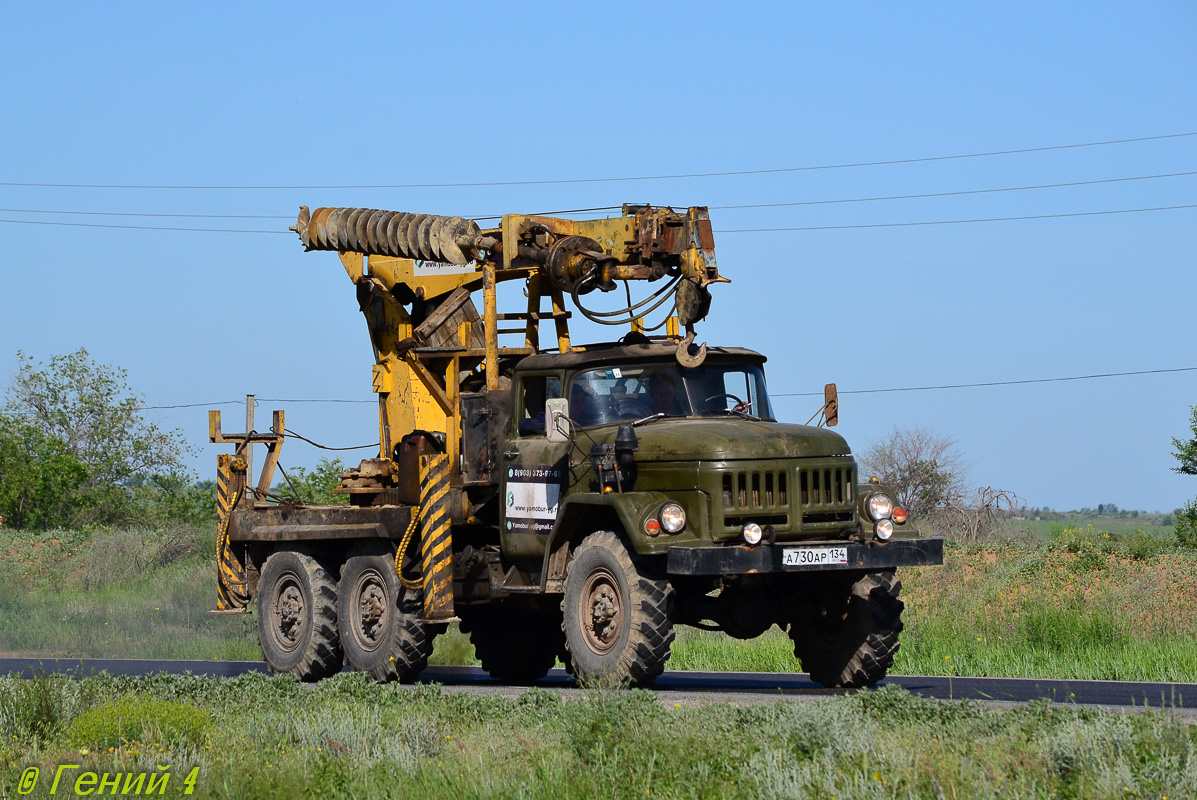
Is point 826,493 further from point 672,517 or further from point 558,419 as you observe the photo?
point 558,419

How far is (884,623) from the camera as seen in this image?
1311cm

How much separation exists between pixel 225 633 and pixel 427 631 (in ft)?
36.8

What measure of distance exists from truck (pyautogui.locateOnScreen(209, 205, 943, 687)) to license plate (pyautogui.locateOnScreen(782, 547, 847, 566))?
0.05 ft

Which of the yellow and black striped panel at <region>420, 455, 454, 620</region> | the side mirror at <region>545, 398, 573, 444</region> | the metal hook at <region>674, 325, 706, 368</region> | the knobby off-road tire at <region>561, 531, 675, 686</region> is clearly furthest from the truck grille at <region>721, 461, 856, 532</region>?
the yellow and black striped panel at <region>420, 455, 454, 620</region>

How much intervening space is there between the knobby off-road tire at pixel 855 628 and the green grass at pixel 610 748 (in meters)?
2.98

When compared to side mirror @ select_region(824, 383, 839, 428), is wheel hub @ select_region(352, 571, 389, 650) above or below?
below

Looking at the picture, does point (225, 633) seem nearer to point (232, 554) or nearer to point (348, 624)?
point (232, 554)

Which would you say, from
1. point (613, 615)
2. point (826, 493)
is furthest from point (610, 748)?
point (826, 493)

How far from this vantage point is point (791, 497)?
12.4m

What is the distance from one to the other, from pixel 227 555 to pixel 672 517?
805 centimetres

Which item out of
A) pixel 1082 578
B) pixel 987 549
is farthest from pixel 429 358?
pixel 987 549

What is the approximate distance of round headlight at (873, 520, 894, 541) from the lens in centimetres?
1279

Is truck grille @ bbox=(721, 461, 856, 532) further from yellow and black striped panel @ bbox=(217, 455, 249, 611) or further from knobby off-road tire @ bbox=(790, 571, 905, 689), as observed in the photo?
yellow and black striped panel @ bbox=(217, 455, 249, 611)

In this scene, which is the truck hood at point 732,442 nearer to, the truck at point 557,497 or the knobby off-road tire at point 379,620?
the truck at point 557,497
